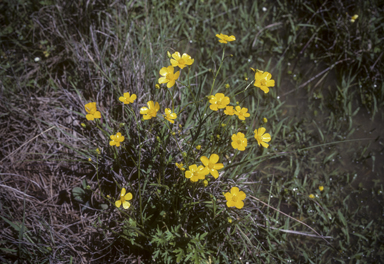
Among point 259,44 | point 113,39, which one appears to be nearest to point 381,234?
point 259,44

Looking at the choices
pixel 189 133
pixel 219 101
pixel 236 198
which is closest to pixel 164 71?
pixel 219 101

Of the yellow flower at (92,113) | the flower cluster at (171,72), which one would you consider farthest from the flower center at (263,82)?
the yellow flower at (92,113)

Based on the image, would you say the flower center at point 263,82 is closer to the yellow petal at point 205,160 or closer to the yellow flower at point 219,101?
the yellow flower at point 219,101

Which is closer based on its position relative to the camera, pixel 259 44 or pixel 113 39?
pixel 113 39

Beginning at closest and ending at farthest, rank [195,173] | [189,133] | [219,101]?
[195,173] < [219,101] < [189,133]

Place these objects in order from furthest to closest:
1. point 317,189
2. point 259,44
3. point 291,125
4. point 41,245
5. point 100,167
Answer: point 259,44, point 291,125, point 317,189, point 100,167, point 41,245

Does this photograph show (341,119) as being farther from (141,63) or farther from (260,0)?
(141,63)

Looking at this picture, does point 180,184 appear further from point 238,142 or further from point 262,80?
point 262,80
